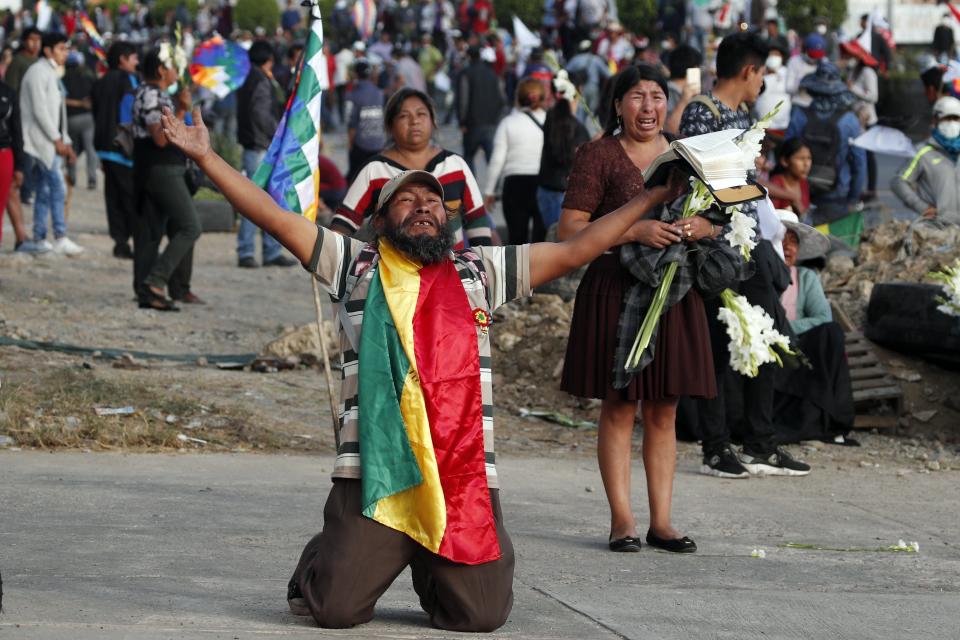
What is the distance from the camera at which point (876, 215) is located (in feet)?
50.3

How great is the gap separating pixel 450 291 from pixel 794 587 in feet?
5.83

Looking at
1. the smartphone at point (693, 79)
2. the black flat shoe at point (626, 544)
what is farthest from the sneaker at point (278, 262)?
the black flat shoe at point (626, 544)

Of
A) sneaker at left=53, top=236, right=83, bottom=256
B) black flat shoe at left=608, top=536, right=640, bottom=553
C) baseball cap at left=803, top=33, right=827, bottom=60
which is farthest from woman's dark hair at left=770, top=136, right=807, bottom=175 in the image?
baseball cap at left=803, top=33, right=827, bottom=60

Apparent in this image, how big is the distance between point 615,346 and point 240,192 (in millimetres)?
1929

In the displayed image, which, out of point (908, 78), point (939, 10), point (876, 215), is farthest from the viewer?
point (939, 10)

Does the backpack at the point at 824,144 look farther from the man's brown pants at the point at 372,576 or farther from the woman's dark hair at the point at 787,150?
the man's brown pants at the point at 372,576

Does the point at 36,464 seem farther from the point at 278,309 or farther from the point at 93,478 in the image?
the point at 278,309

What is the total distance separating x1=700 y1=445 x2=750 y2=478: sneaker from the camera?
8.12m

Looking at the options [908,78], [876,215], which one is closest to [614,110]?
[876,215]

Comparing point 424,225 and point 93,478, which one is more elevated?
point 424,225

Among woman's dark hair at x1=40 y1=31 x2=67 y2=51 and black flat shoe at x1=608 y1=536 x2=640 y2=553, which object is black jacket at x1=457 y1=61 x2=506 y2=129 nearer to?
woman's dark hair at x1=40 y1=31 x2=67 y2=51

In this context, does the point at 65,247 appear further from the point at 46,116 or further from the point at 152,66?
the point at 152,66

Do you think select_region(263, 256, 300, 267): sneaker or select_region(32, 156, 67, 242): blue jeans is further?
select_region(263, 256, 300, 267): sneaker

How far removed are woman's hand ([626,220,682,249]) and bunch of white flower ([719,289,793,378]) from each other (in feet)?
2.94
